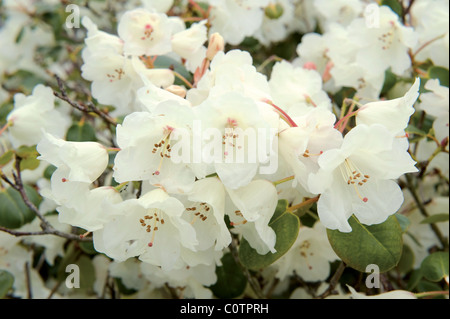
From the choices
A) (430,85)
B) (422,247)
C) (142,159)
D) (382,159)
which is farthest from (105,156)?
(422,247)

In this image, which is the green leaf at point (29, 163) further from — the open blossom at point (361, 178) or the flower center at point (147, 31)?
the open blossom at point (361, 178)

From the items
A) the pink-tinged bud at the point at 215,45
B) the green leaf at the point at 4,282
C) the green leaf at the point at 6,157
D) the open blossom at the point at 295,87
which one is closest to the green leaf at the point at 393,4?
the open blossom at the point at 295,87

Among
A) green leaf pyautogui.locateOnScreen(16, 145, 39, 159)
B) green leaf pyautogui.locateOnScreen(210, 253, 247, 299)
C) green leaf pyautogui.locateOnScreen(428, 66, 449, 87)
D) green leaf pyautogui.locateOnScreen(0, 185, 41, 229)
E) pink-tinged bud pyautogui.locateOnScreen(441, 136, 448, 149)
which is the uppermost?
green leaf pyautogui.locateOnScreen(428, 66, 449, 87)

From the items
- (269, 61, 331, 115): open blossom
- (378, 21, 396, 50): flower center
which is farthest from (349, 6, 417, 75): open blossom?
(269, 61, 331, 115): open blossom

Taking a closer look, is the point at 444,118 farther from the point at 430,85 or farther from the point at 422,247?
the point at 422,247

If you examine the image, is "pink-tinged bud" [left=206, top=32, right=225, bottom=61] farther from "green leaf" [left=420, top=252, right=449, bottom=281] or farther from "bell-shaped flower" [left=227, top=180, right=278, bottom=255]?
"green leaf" [left=420, top=252, right=449, bottom=281]
